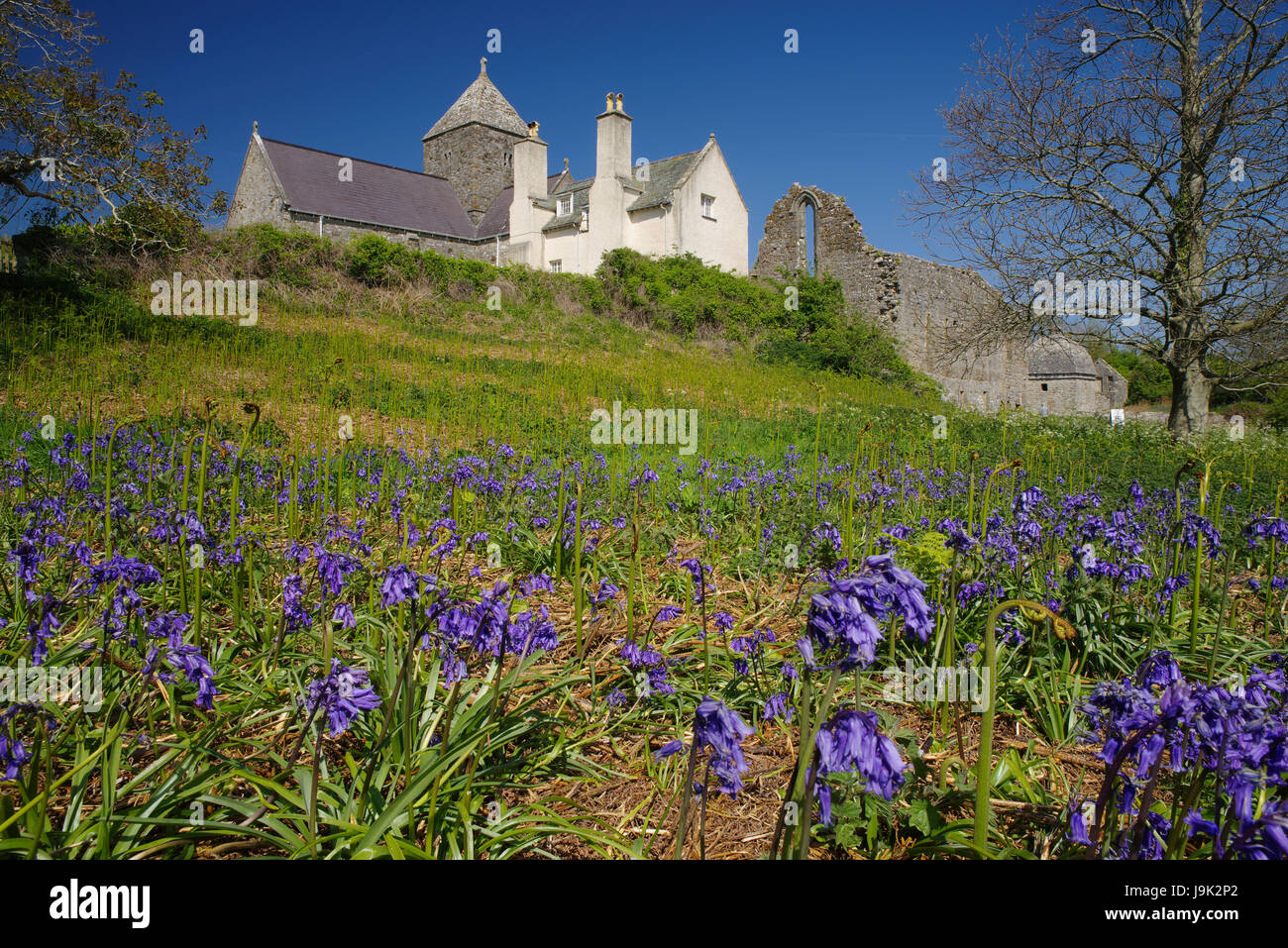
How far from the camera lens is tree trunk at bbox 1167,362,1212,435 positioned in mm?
13570

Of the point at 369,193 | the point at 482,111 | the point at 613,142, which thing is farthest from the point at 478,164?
the point at 613,142

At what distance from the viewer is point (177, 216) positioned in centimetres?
1052

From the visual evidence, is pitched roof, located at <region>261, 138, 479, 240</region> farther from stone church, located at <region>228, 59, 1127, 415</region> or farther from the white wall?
the white wall

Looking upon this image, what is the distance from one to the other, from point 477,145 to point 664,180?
1422cm

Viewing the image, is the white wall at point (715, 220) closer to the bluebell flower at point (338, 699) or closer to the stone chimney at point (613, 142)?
the stone chimney at point (613, 142)

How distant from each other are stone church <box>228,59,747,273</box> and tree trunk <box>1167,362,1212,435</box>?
56.7 ft

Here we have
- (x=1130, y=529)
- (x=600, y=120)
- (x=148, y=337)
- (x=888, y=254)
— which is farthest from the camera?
(x=600, y=120)

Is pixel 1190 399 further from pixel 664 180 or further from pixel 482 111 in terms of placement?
pixel 482 111

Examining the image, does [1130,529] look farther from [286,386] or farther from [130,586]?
[286,386]

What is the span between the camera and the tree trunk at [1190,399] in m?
13.6

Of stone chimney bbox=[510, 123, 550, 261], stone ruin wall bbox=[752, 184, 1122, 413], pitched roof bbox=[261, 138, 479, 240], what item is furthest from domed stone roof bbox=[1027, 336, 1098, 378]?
pitched roof bbox=[261, 138, 479, 240]

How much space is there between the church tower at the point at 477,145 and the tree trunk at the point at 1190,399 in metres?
30.8
